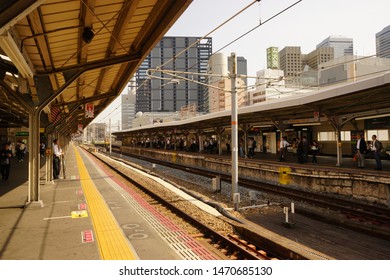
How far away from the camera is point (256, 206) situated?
977cm

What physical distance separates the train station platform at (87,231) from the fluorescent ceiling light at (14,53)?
11.7 feet

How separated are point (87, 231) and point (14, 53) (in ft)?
12.6

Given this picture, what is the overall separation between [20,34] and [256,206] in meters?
7.90

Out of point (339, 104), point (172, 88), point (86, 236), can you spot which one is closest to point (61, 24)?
point (86, 236)

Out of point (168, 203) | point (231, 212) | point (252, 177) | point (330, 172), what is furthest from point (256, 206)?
point (252, 177)

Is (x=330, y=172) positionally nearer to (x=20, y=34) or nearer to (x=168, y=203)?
(x=168, y=203)

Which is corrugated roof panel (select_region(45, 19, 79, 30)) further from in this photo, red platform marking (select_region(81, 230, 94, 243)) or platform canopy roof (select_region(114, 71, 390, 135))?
platform canopy roof (select_region(114, 71, 390, 135))

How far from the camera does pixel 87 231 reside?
6.52 metres

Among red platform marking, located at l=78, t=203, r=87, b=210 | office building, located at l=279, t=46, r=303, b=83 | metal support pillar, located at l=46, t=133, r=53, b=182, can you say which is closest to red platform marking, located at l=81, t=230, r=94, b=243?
red platform marking, located at l=78, t=203, r=87, b=210

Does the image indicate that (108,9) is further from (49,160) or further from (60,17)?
(49,160)

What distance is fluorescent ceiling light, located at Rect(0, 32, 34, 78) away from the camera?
190 inches

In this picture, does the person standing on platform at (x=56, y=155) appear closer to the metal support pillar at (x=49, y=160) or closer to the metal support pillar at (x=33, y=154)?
the metal support pillar at (x=49, y=160)

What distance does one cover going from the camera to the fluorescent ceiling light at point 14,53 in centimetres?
482

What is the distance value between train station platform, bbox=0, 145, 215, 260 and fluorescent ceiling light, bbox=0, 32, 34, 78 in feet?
11.7
